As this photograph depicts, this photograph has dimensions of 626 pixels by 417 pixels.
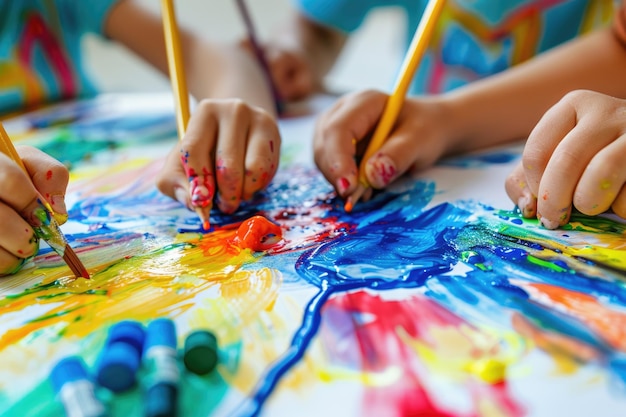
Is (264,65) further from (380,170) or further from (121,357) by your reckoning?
(121,357)

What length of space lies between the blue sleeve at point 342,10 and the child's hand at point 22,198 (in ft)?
2.04

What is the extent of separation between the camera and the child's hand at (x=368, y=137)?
1.76ft

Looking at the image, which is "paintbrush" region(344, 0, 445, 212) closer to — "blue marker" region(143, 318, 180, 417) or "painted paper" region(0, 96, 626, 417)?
"painted paper" region(0, 96, 626, 417)

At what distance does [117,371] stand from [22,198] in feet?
0.53

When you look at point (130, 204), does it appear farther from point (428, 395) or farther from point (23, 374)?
point (428, 395)

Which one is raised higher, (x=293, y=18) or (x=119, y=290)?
(x=293, y=18)

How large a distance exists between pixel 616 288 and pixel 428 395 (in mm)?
154

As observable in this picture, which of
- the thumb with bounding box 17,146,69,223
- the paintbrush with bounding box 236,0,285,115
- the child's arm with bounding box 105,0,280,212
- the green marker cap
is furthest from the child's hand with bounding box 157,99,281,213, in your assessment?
the paintbrush with bounding box 236,0,285,115

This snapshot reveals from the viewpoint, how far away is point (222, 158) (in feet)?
1.67

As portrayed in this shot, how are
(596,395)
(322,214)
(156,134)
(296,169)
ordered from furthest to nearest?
(156,134) < (296,169) < (322,214) < (596,395)

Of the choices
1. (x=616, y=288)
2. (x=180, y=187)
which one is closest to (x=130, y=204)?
(x=180, y=187)

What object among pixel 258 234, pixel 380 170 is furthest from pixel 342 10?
pixel 258 234

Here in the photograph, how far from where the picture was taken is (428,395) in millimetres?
279

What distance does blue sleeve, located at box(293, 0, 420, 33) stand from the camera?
0.95m
